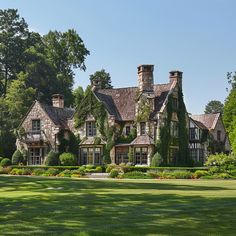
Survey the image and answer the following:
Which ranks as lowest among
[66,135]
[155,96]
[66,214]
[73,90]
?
[66,214]

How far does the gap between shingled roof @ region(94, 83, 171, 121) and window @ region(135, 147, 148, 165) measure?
3659 mm

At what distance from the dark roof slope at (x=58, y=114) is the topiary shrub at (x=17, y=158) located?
535 cm

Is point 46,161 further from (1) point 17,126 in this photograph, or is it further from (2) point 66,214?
(2) point 66,214

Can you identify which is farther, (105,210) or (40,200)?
(40,200)

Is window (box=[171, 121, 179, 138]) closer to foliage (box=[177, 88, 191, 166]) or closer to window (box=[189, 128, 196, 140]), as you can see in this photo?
foliage (box=[177, 88, 191, 166])

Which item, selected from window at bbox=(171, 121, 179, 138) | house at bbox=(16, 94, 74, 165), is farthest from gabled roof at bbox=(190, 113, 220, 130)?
house at bbox=(16, 94, 74, 165)

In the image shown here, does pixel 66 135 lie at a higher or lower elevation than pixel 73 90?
lower

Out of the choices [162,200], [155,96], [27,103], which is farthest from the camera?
[27,103]

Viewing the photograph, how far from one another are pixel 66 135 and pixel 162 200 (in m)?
38.4

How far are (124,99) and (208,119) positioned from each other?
45.7 ft

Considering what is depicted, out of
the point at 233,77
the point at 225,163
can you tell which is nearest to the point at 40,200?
the point at 225,163

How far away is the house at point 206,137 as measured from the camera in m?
56.1

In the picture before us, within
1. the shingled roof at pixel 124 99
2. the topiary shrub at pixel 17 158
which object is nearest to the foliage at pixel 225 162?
the shingled roof at pixel 124 99

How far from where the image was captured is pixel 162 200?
1523 cm
